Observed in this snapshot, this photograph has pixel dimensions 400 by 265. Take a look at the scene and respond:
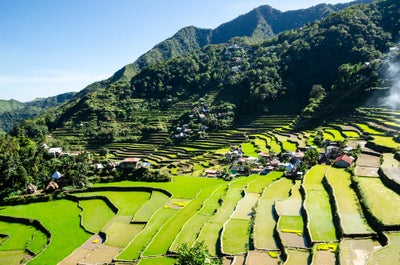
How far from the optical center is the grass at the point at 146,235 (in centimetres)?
2485

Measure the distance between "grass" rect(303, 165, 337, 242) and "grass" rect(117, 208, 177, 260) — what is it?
40.2 feet

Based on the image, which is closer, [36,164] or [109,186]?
[109,186]

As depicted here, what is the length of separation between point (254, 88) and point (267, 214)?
61673mm

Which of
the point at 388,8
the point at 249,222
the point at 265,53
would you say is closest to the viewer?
the point at 249,222

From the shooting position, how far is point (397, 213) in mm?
21984

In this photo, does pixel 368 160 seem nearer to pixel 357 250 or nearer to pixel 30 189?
pixel 357 250

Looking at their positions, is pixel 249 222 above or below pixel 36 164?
below

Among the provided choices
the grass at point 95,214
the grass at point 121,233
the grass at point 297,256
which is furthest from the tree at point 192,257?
the grass at point 95,214

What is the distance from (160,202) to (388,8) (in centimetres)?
9367

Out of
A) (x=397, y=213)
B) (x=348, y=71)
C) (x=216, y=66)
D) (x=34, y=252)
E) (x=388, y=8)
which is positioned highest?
(x=388, y=8)

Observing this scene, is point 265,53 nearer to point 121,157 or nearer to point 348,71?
point 348,71

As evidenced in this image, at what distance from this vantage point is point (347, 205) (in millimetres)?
25344

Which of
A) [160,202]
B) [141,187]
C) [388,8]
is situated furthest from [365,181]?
[388,8]

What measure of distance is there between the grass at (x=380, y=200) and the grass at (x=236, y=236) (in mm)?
8616
